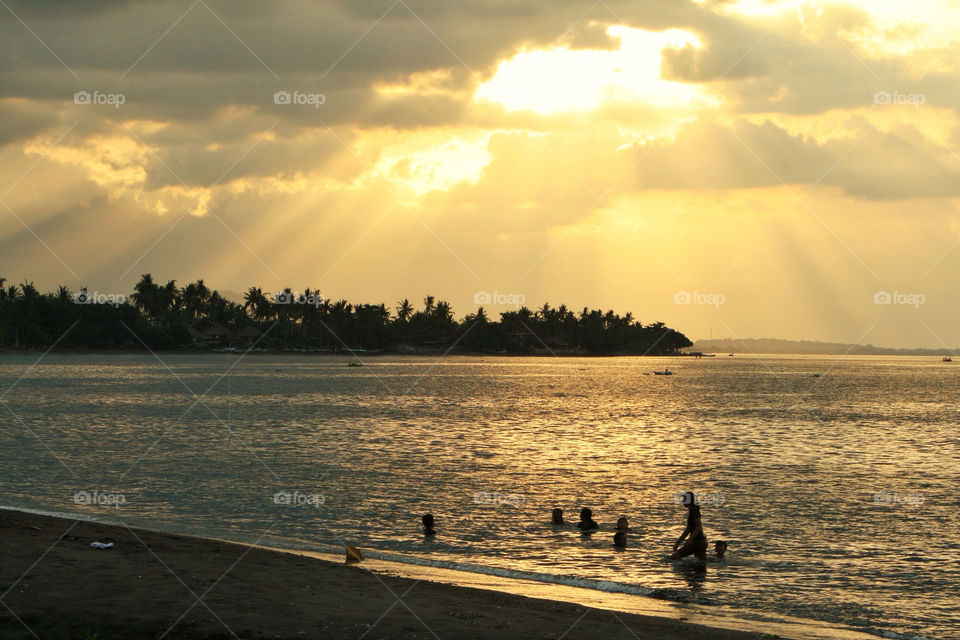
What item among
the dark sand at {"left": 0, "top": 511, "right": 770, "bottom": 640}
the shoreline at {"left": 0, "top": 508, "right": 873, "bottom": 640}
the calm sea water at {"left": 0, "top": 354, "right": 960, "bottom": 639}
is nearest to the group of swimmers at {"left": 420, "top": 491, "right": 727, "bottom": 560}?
the calm sea water at {"left": 0, "top": 354, "right": 960, "bottom": 639}

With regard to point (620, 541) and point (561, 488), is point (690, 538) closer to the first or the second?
point (620, 541)

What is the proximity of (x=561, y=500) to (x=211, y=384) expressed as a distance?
11926cm

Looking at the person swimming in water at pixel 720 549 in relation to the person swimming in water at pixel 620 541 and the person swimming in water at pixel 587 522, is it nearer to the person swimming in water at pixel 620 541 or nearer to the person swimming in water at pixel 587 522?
the person swimming in water at pixel 620 541

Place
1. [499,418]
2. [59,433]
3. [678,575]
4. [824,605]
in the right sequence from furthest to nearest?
[499,418], [59,433], [678,575], [824,605]

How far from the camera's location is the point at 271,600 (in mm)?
17125

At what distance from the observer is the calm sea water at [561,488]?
2397 cm

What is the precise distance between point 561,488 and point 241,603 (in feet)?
81.9

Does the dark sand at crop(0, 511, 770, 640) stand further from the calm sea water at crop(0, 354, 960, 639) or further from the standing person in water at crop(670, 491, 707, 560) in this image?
the standing person in water at crop(670, 491, 707, 560)

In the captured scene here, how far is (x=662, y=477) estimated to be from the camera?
1793 inches

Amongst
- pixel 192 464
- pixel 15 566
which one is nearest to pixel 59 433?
pixel 192 464

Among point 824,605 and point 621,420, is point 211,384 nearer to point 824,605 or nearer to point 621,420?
point 621,420

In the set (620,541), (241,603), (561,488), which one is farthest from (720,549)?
(241,603)

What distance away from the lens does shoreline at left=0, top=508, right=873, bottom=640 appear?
587 inches

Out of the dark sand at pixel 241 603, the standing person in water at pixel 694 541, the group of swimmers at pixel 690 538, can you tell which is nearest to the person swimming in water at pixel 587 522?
the group of swimmers at pixel 690 538
